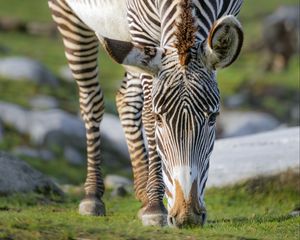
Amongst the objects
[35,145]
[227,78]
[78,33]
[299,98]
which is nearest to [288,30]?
[227,78]

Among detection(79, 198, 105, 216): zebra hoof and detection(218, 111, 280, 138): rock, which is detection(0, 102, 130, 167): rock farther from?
detection(79, 198, 105, 216): zebra hoof

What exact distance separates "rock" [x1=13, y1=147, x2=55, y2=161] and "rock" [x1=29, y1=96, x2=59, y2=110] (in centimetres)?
293

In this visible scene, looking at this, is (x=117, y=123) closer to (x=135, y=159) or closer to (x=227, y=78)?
(x=135, y=159)

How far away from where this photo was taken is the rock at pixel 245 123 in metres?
27.7

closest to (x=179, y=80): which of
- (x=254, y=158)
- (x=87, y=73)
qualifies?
(x=87, y=73)

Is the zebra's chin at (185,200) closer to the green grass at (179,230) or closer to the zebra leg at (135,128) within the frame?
the green grass at (179,230)

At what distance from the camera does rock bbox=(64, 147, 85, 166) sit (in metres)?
23.4

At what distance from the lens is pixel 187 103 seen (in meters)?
9.09

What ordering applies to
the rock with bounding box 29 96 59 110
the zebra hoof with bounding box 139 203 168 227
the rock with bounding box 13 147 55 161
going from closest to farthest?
the zebra hoof with bounding box 139 203 168 227, the rock with bounding box 13 147 55 161, the rock with bounding box 29 96 59 110

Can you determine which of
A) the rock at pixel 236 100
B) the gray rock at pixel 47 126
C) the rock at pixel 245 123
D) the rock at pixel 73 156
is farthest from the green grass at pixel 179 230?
the rock at pixel 236 100

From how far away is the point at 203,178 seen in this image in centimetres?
922

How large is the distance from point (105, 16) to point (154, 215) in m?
3.01

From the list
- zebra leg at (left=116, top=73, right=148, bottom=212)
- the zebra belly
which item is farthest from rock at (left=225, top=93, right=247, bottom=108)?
the zebra belly

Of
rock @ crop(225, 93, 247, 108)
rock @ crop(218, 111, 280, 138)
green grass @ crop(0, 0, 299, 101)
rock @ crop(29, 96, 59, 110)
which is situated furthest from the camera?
green grass @ crop(0, 0, 299, 101)
